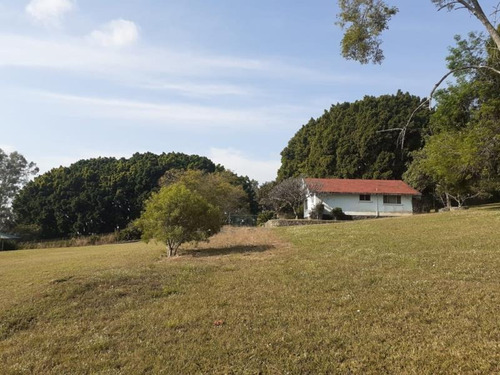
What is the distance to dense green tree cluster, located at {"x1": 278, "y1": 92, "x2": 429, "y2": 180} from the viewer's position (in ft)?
152

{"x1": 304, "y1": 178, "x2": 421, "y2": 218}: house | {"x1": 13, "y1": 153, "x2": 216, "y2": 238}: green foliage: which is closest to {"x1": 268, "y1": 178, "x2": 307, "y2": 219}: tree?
{"x1": 304, "y1": 178, "x2": 421, "y2": 218}: house

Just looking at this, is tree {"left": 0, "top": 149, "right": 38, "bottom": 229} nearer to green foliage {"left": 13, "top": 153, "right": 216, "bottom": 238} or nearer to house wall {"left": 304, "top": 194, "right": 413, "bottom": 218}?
green foliage {"left": 13, "top": 153, "right": 216, "bottom": 238}

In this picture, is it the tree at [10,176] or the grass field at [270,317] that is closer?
the grass field at [270,317]

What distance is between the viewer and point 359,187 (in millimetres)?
37750

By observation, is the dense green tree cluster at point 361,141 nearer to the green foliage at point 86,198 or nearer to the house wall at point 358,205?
the house wall at point 358,205

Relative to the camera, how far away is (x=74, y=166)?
6681 cm

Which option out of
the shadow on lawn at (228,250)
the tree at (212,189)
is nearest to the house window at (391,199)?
the tree at (212,189)

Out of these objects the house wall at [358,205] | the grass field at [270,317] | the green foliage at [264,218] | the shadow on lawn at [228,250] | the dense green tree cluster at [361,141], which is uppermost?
the dense green tree cluster at [361,141]

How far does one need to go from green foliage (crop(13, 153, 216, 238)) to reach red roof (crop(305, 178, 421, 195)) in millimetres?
22385

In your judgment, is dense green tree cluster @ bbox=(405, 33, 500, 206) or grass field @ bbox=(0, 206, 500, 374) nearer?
grass field @ bbox=(0, 206, 500, 374)

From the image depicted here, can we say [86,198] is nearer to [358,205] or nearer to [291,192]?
[291,192]

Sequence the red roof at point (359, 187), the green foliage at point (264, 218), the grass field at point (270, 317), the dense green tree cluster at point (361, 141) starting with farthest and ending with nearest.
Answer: the dense green tree cluster at point (361, 141) < the green foliage at point (264, 218) < the red roof at point (359, 187) < the grass field at point (270, 317)

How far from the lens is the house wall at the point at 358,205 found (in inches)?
1452

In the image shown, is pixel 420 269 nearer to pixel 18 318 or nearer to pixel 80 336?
pixel 80 336
